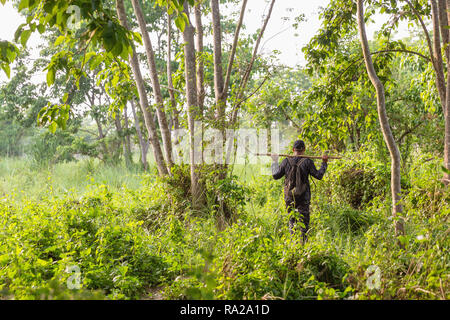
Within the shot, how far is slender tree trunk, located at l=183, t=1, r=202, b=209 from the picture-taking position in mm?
5957

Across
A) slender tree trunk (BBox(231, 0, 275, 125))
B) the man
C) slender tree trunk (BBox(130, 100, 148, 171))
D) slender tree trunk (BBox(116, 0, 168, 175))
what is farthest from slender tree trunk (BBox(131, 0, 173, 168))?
slender tree trunk (BBox(130, 100, 148, 171))

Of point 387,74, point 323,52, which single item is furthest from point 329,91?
point 387,74

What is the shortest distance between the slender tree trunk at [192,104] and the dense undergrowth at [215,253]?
0.64 feet

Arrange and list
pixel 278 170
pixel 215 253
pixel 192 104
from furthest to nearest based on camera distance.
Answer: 1. pixel 192 104
2. pixel 278 170
3. pixel 215 253

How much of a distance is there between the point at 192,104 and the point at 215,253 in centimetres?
317

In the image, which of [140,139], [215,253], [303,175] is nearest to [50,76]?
[215,253]

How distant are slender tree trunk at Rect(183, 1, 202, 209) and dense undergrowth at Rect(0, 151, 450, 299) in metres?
0.20

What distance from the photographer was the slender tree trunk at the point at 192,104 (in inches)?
235

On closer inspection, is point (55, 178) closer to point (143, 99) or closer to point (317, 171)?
point (143, 99)

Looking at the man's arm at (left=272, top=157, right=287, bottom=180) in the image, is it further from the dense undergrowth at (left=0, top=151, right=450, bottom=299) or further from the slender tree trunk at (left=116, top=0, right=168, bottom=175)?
the slender tree trunk at (left=116, top=0, right=168, bottom=175)

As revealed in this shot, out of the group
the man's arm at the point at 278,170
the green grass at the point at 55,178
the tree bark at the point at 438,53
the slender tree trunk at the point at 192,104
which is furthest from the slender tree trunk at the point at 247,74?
the green grass at the point at 55,178

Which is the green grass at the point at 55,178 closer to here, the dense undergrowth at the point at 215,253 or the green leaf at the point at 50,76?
the dense undergrowth at the point at 215,253

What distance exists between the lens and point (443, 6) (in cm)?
516

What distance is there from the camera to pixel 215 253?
364cm
